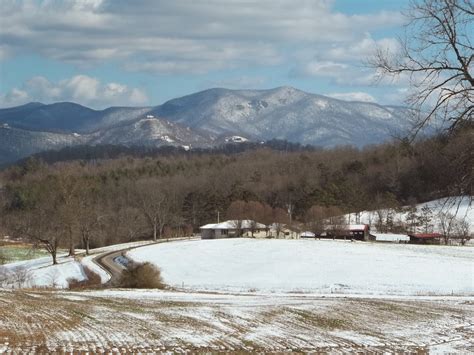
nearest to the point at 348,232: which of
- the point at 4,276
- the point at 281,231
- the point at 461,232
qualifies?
the point at 281,231

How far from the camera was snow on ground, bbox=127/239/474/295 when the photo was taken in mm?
52062

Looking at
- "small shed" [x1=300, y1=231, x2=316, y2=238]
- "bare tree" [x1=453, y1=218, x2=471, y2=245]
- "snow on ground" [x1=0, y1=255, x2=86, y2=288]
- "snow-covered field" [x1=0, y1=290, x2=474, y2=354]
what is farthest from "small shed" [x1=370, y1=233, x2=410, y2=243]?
"snow-covered field" [x1=0, y1=290, x2=474, y2=354]

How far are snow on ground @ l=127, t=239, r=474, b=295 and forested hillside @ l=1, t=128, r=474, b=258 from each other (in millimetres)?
15076

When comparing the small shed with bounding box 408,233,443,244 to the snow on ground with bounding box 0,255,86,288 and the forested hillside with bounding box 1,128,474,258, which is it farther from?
the snow on ground with bounding box 0,255,86,288

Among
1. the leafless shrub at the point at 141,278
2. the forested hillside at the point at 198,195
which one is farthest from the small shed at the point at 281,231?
the leafless shrub at the point at 141,278

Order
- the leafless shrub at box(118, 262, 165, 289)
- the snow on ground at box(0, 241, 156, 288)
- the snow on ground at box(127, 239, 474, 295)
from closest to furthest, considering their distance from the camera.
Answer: the leafless shrub at box(118, 262, 165, 289) → the snow on ground at box(127, 239, 474, 295) → the snow on ground at box(0, 241, 156, 288)

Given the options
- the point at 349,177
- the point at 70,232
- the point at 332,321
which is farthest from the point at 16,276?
the point at 349,177

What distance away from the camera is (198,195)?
141 metres

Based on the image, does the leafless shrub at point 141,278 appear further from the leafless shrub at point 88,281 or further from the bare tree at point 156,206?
the bare tree at point 156,206

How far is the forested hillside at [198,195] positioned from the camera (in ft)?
307

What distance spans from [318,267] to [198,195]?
80.6m

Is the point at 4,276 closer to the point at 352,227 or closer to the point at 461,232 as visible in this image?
the point at 352,227

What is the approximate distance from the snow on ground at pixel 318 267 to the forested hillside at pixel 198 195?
15076 mm

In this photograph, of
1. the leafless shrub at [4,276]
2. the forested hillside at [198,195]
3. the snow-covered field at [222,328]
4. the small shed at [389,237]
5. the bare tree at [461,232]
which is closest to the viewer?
the snow-covered field at [222,328]
